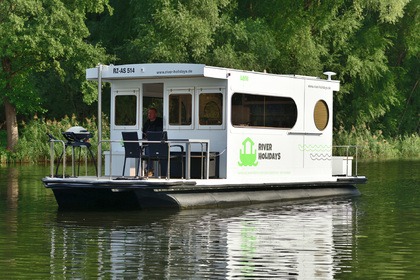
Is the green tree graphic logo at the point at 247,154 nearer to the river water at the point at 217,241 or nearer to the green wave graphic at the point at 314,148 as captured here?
the river water at the point at 217,241

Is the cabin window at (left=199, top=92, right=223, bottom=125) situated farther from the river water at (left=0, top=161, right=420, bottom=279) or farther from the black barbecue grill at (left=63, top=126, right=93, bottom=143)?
the black barbecue grill at (left=63, top=126, right=93, bottom=143)

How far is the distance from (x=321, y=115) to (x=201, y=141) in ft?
16.8

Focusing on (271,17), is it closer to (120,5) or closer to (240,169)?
(120,5)

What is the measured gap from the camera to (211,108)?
23.9 metres

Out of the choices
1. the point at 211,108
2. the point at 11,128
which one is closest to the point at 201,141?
the point at 211,108

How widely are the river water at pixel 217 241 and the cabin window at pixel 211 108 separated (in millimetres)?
2134

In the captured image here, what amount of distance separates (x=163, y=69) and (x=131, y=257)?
9.11 metres

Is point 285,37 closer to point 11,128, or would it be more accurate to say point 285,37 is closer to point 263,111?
point 11,128

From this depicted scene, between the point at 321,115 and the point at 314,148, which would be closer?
the point at 314,148

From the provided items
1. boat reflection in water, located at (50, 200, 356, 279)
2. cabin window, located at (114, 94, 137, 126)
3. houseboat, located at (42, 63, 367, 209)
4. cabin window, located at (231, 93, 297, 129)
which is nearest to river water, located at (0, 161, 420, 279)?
boat reflection in water, located at (50, 200, 356, 279)

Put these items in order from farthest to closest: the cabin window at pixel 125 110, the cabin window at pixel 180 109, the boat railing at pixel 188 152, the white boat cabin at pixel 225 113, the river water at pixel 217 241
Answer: the cabin window at pixel 125 110 < the cabin window at pixel 180 109 < the white boat cabin at pixel 225 113 < the boat railing at pixel 188 152 < the river water at pixel 217 241

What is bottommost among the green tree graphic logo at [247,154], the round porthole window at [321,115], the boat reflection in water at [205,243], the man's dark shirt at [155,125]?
the boat reflection in water at [205,243]

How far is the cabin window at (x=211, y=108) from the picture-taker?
23.8 m

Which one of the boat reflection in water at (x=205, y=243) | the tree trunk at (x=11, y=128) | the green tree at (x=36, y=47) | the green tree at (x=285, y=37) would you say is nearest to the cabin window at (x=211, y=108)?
the boat reflection in water at (x=205, y=243)
